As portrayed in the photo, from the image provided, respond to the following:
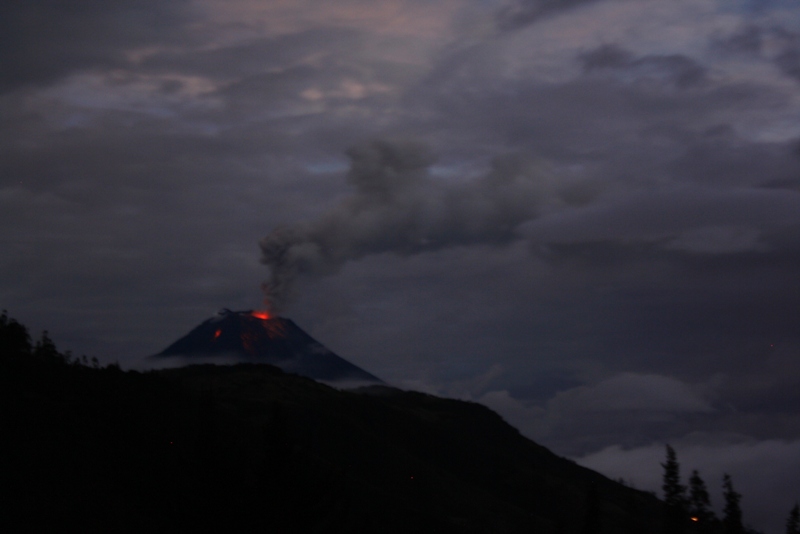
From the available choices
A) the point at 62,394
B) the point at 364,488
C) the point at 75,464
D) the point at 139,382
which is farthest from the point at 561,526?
the point at 364,488

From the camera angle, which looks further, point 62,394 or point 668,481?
point 668,481

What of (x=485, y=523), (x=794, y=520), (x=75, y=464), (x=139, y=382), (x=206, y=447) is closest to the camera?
(x=206, y=447)

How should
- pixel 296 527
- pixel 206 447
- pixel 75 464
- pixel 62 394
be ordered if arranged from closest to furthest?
pixel 296 527, pixel 206 447, pixel 75 464, pixel 62 394

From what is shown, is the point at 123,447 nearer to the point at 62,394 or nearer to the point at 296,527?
the point at 62,394

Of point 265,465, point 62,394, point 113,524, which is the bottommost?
point 113,524

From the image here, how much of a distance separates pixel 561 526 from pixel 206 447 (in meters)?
39.4

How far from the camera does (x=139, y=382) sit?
475 feet

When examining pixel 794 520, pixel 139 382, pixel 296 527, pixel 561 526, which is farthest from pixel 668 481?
pixel 296 527

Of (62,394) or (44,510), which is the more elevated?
(62,394)

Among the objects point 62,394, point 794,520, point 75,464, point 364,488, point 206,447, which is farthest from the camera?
point 364,488

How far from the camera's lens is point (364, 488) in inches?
6949

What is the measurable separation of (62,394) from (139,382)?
48105 mm

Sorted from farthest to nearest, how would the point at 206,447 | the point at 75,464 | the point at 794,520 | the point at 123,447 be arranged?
1. the point at 794,520
2. the point at 123,447
3. the point at 75,464
4. the point at 206,447

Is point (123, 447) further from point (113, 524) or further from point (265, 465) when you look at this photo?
point (265, 465)
